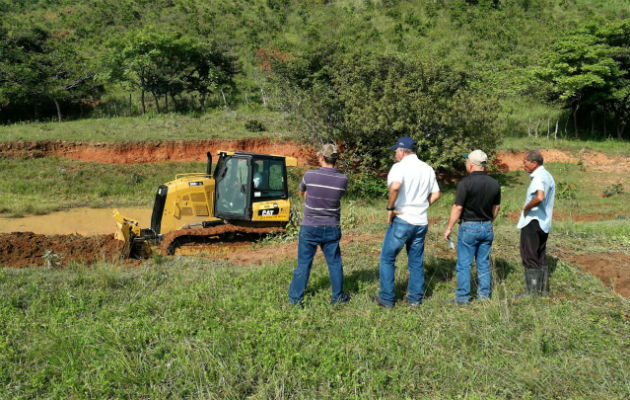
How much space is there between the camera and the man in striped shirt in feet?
15.3

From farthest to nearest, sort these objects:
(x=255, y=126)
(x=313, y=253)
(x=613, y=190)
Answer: (x=255, y=126), (x=613, y=190), (x=313, y=253)

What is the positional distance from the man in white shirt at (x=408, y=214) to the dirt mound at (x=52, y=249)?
528 cm

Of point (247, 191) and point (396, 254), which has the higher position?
point (247, 191)

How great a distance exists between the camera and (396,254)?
4770mm

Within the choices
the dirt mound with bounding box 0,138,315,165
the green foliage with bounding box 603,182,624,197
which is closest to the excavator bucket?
the dirt mound with bounding box 0,138,315,165

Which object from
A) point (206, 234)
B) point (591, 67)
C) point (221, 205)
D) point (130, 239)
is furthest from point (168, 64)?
point (591, 67)

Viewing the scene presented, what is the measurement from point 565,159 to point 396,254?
72.5 feet

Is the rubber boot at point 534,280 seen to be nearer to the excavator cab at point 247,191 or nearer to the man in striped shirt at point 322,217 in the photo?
the man in striped shirt at point 322,217

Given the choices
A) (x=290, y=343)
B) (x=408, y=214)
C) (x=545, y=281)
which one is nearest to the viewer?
(x=290, y=343)

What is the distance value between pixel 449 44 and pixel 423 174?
1304 inches

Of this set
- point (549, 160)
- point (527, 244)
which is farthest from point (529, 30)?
point (527, 244)

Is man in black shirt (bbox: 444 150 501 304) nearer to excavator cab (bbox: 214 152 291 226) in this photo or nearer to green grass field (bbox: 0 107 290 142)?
excavator cab (bbox: 214 152 291 226)

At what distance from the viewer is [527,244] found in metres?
5.13

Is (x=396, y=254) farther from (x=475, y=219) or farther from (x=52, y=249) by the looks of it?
(x=52, y=249)
